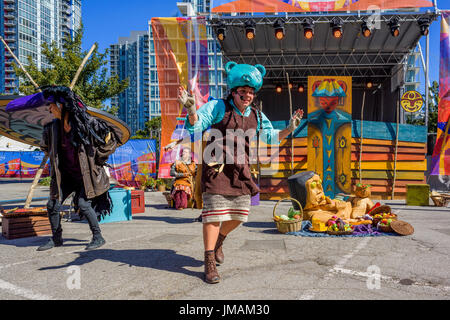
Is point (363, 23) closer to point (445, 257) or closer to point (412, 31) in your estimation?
point (412, 31)

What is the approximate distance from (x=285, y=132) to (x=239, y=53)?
1479 cm

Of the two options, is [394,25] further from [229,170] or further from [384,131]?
[229,170]

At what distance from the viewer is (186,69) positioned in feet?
40.4

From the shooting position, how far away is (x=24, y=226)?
504 cm

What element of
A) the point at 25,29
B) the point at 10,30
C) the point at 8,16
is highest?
the point at 8,16

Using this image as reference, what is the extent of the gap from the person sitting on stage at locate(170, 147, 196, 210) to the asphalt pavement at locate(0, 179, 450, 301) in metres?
3.07

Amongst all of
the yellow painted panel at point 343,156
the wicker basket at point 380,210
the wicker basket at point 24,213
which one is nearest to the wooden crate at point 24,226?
the wicker basket at point 24,213

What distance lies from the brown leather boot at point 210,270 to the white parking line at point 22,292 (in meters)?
1.23

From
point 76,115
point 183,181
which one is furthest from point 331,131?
point 76,115

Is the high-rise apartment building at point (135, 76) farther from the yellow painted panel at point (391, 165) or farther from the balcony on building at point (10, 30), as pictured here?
the yellow painted panel at point (391, 165)

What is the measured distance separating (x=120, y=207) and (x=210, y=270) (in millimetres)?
4283

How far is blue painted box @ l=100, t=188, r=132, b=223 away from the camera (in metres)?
6.58

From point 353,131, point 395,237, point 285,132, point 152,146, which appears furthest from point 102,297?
point 152,146

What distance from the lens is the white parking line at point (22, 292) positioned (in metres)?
2.57
